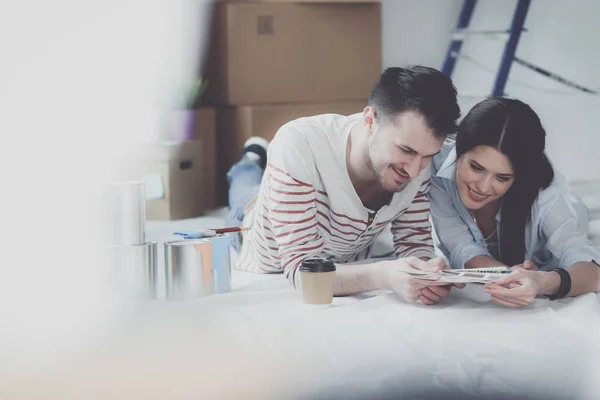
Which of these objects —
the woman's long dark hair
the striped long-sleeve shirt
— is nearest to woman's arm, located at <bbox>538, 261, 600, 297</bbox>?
the woman's long dark hair

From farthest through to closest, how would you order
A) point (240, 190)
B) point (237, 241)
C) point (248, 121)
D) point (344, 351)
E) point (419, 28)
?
1. point (419, 28)
2. point (248, 121)
3. point (240, 190)
4. point (237, 241)
5. point (344, 351)

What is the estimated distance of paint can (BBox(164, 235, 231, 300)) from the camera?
4.91ft

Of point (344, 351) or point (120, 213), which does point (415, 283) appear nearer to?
point (344, 351)

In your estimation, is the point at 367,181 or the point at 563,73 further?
the point at 563,73

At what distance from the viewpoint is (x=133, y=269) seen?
1.49 metres

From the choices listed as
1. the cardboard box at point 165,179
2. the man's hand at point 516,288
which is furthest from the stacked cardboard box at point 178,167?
the man's hand at point 516,288

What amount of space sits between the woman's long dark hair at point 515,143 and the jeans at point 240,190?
2.31 ft

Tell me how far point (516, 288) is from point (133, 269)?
27.4 inches

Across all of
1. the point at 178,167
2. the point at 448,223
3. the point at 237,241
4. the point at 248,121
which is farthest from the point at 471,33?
the point at 448,223

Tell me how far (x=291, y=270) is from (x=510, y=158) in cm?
46

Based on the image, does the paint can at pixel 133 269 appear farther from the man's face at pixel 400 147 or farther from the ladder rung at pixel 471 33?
the ladder rung at pixel 471 33

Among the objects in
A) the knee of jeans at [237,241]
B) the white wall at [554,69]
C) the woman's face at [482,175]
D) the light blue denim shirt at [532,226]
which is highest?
the white wall at [554,69]

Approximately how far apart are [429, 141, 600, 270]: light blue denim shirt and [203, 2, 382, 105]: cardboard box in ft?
4.60

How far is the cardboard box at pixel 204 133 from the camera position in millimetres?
2939
